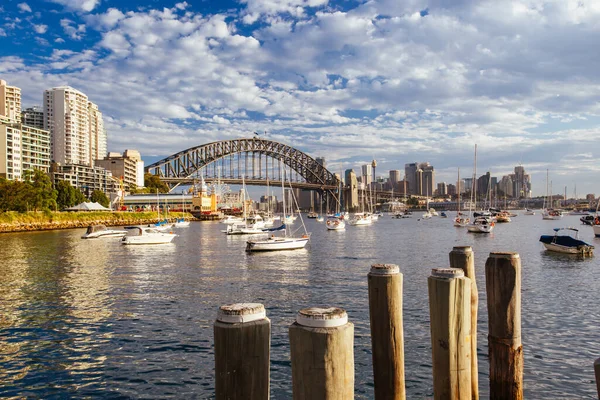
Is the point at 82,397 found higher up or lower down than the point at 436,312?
lower down

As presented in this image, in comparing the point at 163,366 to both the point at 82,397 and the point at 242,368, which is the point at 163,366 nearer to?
the point at 82,397

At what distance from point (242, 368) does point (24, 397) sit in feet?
29.4

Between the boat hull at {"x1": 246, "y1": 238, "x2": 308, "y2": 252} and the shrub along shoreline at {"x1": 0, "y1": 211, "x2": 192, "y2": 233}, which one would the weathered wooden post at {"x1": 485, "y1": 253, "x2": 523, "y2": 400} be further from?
the shrub along shoreline at {"x1": 0, "y1": 211, "x2": 192, "y2": 233}

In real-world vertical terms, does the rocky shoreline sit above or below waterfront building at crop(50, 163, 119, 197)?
A: below

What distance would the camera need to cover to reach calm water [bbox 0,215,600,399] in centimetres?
1160

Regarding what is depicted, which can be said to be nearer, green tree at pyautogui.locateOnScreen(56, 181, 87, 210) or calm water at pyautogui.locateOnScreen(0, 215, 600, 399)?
calm water at pyautogui.locateOnScreen(0, 215, 600, 399)

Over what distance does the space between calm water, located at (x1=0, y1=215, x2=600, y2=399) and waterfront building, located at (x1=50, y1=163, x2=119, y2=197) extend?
441 feet

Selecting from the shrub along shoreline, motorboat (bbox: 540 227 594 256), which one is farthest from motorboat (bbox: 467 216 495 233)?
the shrub along shoreline

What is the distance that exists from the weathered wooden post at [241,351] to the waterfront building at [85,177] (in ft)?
546

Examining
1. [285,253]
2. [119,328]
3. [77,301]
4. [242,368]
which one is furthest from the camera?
[285,253]

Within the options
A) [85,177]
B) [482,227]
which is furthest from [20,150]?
[482,227]

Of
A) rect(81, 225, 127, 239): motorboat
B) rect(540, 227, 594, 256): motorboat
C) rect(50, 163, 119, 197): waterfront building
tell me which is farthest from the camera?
rect(50, 163, 119, 197): waterfront building

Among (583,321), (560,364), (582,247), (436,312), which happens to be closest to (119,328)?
(436,312)

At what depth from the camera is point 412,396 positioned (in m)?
10.5
